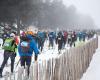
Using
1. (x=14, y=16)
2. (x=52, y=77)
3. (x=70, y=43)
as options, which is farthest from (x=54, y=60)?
(x=14, y=16)

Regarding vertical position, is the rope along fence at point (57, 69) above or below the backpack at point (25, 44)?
below

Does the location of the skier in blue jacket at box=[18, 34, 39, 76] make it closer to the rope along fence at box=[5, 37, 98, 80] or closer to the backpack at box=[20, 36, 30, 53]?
the backpack at box=[20, 36, 30, 53]

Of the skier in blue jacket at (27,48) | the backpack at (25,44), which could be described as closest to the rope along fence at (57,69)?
the skier in blue jacket at (27,48)

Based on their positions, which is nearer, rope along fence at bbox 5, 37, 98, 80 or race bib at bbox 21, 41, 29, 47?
rope along fence at bbox 5, 37, 98, 80

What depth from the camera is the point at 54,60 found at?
8281 mm

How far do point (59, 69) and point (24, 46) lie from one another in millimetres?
2138

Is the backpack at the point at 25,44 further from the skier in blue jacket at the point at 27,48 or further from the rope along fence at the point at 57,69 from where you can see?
the rope along fence at the point at 57,69

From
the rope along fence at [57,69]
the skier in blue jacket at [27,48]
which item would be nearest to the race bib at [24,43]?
the skier in blue jacket at [27,48]

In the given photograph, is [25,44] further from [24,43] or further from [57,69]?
[57,69]

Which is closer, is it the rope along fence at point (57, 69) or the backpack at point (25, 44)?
the rope along fence at point (57, 69)

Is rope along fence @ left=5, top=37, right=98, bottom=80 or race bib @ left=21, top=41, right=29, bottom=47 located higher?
race bib @ left=21, top=41, right=29, bottom=47

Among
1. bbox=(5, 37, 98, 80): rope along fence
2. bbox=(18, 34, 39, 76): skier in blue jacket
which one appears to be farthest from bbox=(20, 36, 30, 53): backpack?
bbox=(5, 37, 98, 80): rope along fence

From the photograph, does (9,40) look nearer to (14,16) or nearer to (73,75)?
(73,75)

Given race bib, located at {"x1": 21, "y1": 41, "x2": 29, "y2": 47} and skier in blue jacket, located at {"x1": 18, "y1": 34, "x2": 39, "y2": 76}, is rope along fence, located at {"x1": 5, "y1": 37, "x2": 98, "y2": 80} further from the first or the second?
race bib, located at {"x1": 21, "y1": 41, "x2": 29, "y2": 47}
